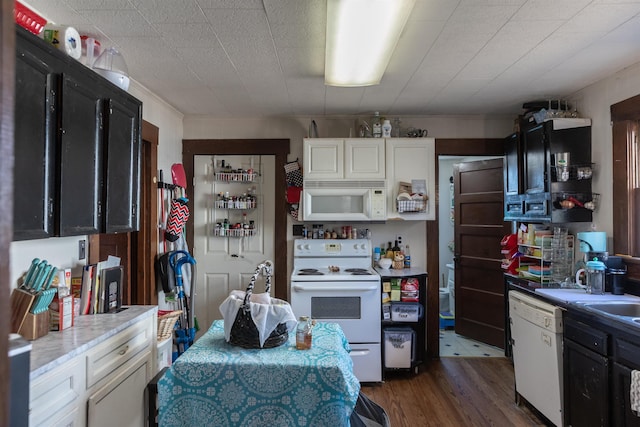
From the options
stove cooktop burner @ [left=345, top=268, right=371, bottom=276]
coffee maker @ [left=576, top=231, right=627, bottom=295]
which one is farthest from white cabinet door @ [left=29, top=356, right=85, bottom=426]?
coffee maker @ [left=576, top=231, right=627, bottom=295]

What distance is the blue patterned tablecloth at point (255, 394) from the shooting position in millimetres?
1521

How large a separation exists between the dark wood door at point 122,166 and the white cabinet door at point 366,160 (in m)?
1.80

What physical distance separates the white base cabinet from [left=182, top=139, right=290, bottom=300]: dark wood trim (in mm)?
1641

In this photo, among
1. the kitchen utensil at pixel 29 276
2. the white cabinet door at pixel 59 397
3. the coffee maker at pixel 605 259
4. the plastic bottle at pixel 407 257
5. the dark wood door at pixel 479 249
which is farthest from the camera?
the dark wood door at pixel 479 249

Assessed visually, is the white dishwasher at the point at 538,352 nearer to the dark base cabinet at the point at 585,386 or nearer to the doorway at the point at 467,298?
the dark base cabinet at the point at 585,386

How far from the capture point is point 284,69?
254 centimetres

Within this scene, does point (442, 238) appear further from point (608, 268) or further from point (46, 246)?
point (46, 246)

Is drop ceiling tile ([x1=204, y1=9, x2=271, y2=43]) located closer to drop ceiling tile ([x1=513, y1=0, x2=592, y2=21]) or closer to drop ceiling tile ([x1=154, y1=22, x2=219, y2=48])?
drop ceiling tile ([x1=154, y1=22, x2=219, y2=48])

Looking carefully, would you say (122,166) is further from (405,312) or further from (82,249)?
(405,312)

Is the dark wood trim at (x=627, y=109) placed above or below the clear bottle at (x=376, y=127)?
below

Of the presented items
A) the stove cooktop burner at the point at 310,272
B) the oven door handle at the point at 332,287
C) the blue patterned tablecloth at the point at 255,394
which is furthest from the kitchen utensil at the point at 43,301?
the stove cooktop burner at the point at 310,272

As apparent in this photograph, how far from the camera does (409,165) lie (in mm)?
3416

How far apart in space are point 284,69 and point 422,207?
1728 millimetres

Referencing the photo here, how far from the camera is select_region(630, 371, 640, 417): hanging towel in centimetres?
168
